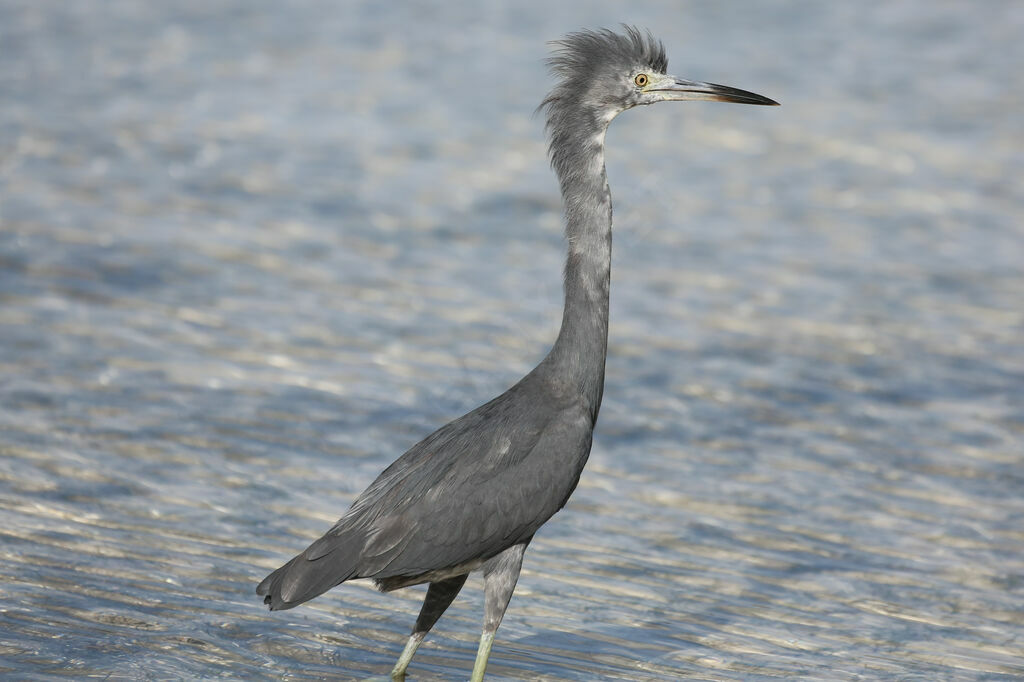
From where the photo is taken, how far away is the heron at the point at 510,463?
606cm

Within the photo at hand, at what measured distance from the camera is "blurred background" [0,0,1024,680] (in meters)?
7.04

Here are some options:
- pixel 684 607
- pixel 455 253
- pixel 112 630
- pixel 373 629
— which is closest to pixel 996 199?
pixel 455 253

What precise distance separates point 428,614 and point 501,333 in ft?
15.8

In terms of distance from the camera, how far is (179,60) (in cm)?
1738

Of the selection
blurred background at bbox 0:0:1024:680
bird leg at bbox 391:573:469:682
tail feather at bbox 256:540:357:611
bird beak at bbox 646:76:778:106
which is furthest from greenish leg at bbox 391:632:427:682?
bird beak at bbox 646:76:778:106

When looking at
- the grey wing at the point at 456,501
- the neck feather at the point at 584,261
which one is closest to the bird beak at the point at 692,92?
the neck feather at the point at 584,261

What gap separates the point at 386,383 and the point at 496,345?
3.47 ft

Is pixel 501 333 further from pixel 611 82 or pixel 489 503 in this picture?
pixel 489 503

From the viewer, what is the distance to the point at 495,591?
242 inches

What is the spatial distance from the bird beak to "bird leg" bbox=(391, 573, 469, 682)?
2390mm

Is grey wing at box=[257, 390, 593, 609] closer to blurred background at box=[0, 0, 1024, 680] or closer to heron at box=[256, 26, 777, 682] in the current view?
heron at box=[256, 26, 777, 682]

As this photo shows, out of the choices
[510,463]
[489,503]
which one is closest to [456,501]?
[489,503]

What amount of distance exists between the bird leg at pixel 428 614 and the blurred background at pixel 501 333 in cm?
23

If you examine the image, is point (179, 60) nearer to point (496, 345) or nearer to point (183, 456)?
point (496, 345)
